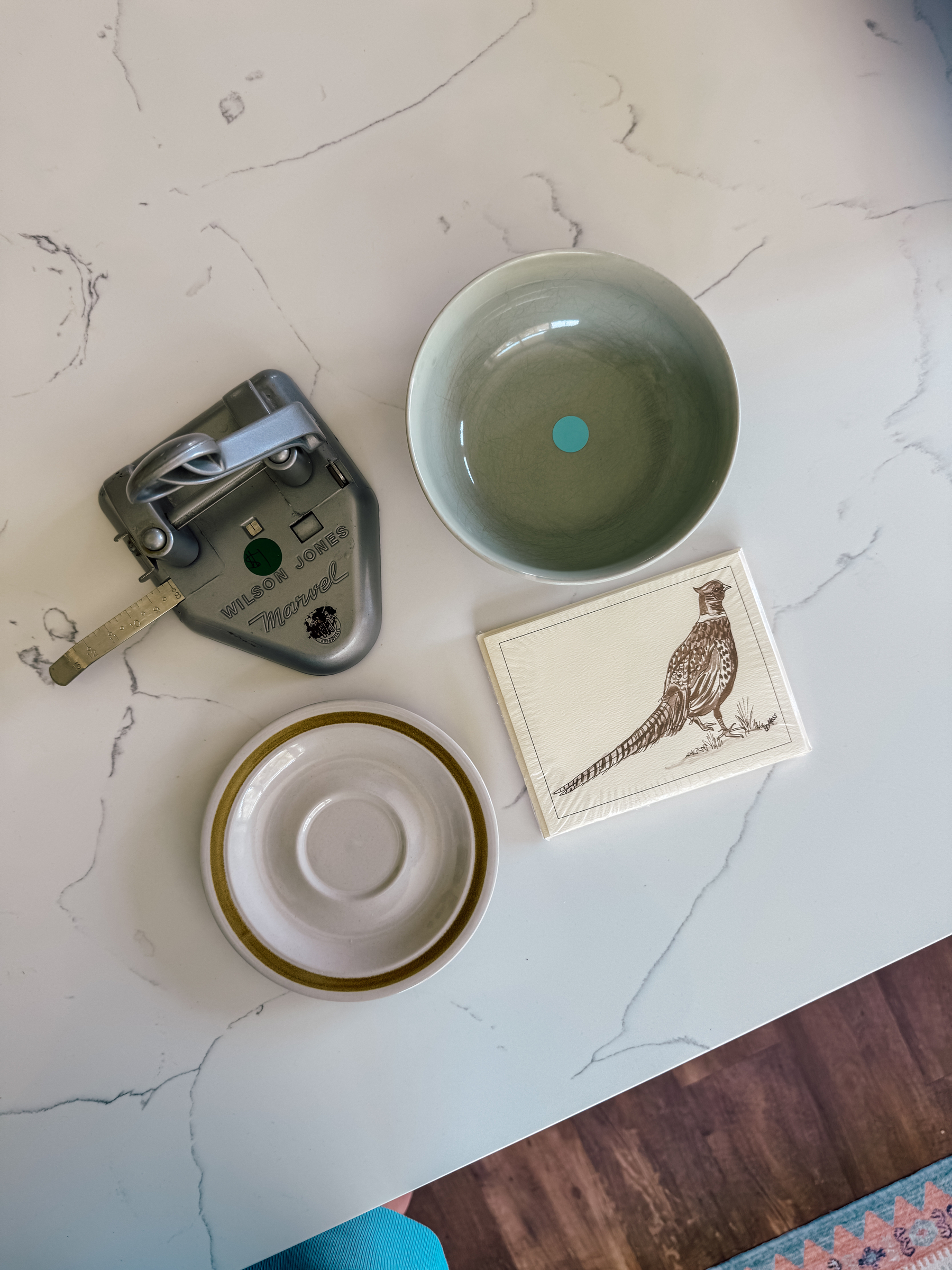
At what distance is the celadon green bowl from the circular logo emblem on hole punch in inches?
5.5

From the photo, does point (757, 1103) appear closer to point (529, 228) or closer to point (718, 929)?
point (718, 929)

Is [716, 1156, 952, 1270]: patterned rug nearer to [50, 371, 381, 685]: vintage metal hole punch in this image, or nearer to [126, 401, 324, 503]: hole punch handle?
[50, 371, 381, 685]: vintage metal hole punch

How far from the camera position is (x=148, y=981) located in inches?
27.3

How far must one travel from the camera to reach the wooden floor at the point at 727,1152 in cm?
106

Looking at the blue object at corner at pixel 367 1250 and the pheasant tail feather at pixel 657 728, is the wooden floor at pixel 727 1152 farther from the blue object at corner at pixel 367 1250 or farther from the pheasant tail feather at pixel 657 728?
the pheasant tail feather at pixel 657 728

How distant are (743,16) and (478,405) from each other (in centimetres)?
43

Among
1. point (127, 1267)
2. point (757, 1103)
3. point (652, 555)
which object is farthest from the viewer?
point (757, 1103)

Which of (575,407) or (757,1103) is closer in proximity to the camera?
(575,407)

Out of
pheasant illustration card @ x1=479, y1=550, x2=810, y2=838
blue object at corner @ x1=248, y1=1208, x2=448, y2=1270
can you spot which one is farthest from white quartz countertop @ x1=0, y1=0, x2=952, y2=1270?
blue object at corner @ x1=248, y1=1208, x2=448, y2=1270

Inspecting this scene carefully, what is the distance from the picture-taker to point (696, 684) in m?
0.70

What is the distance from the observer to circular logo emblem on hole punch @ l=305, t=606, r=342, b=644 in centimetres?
65

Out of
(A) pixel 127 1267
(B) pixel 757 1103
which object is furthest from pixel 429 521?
(B) pixel 757 1103

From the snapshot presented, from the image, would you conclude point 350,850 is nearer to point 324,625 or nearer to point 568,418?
point 324,625

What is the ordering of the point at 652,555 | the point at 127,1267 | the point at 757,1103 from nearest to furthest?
1. the point at 652,555
2. the point at 127,1267
3. the point at 757,1103
